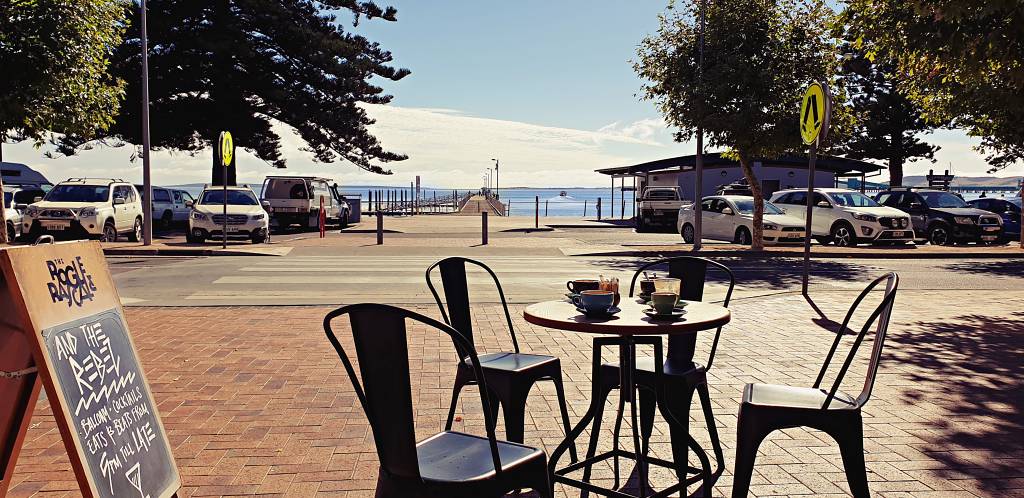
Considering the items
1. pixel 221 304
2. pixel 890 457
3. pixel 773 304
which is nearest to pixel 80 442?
pixel 890 457

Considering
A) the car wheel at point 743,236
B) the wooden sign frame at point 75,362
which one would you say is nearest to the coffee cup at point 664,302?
the wooden sign frame at point 75,362

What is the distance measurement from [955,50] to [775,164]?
1239 inches

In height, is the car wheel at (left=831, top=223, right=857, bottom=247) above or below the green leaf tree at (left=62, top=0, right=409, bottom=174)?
below

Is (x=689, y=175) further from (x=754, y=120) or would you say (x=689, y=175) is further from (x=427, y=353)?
(x=427, y=353)

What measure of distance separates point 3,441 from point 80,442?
52 centimetres

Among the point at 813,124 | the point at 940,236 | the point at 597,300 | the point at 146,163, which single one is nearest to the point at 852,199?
the point at 940,236

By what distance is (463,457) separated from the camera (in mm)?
3064

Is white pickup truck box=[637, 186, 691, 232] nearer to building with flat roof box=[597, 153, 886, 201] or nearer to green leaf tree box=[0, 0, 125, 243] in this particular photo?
building with flat roof box=[597, 153, 886, 201]

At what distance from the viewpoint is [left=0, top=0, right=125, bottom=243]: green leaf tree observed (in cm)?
1252

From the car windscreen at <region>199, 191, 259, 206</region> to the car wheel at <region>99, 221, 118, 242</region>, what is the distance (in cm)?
239

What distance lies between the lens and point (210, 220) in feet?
68.8

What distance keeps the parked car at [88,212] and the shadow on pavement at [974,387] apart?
18.4 m

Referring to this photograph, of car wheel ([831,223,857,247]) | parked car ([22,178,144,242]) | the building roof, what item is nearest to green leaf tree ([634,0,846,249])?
car wheel ([831,223,857,247])

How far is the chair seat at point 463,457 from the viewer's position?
286 centimetres
